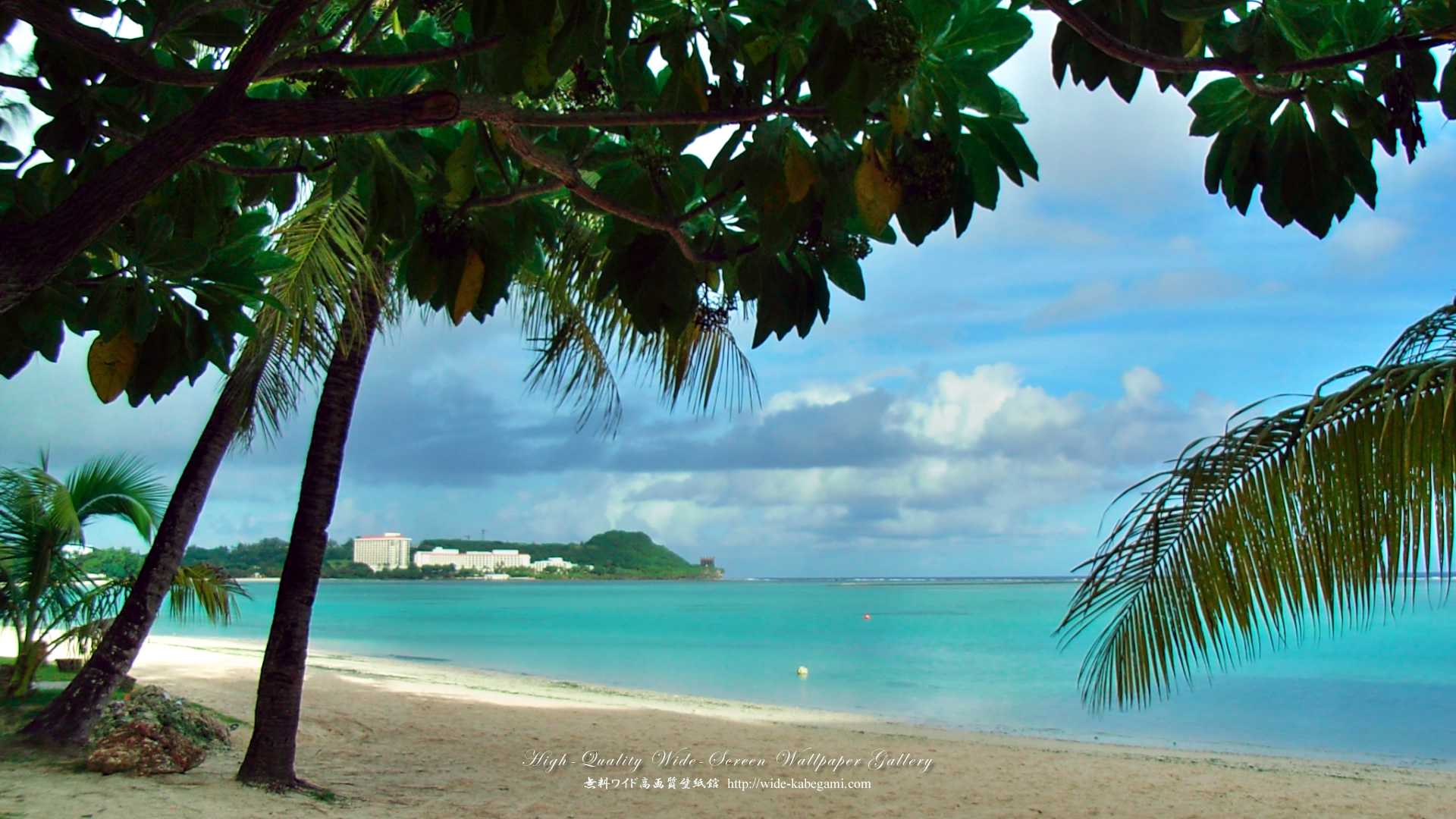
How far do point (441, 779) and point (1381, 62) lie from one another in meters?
5.81

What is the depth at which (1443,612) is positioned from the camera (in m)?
48.0

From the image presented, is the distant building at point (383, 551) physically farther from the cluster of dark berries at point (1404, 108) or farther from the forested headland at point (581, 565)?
the cluster of dark berries at point (1404, 108)

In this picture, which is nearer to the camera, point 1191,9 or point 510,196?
point 1191,9

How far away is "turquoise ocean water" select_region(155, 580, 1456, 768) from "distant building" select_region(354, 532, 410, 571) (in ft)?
245

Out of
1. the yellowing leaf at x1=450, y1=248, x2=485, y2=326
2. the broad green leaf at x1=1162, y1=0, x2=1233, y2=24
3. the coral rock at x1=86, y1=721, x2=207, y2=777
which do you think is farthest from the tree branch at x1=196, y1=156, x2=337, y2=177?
the coral rock at x1=86, y1=721, x2=207, y2=777

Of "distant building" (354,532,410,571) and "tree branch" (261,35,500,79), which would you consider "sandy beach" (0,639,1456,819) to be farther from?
"distant building" (354,532,410,571)

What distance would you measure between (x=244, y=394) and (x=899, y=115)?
499 cm

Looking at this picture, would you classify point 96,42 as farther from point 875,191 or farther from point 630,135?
point 875,191

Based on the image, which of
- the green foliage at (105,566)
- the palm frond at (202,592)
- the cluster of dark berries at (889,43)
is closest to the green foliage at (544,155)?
the cluster of dark berries at (889,43)

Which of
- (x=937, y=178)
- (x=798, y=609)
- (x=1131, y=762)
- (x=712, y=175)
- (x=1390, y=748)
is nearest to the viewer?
(x=937, y=178)

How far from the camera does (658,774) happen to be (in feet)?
21.6

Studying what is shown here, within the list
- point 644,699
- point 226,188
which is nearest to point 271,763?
point 226,188

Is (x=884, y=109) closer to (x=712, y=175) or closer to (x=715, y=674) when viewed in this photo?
(x=712, y=175)

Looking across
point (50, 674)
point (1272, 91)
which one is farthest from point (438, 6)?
point (50, 674)
